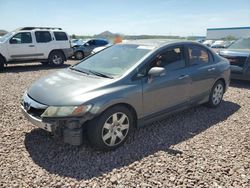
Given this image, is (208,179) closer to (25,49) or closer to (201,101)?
(201,101)

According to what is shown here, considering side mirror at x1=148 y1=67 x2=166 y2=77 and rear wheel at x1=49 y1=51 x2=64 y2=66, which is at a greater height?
side mirror at x1=148 y1=67 x2=166 y2=77

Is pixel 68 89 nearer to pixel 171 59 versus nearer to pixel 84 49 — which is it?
pixel 171 59

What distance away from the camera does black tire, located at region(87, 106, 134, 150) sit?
352 centimetres

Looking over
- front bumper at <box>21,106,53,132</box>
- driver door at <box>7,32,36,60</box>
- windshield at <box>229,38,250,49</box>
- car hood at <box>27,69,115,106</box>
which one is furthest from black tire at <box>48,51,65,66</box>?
front bumper at <box>21,106,53,132</box>

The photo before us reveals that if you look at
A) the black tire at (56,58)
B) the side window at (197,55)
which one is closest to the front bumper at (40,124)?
the side window at (197,55)

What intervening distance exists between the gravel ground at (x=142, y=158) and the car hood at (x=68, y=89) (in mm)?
782

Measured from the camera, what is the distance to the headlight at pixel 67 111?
11.0 feet

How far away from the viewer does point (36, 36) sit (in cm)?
1255

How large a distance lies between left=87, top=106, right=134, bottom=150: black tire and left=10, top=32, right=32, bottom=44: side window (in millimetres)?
9859

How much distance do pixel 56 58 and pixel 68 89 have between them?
33.7 feet

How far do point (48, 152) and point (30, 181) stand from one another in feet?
2.27

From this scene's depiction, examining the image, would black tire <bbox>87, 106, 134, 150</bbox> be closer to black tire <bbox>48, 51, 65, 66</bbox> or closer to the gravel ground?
the gravel ground

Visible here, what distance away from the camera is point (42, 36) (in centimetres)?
1276

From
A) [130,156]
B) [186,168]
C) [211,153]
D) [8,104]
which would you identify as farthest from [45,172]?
[8,104]
